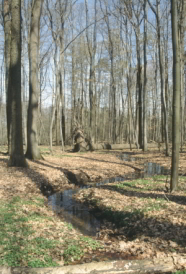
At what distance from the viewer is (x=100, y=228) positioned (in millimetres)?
6168

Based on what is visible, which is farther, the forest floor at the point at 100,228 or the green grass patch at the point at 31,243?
the forest floor at the point at 100,228

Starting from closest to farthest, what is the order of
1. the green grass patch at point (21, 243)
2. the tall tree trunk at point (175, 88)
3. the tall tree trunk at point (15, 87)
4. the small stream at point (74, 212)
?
the green grass patch at point (21, 243) < the small stream at point (74, 212) < the tall tree trunk at point (175, 88) < the tall tree trunk at point (15, 87)

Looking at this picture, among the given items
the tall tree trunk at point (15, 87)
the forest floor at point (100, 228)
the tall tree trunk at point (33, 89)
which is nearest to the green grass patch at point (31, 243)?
the forest floor at point (100, 228)

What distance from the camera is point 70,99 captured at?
40.9 metres

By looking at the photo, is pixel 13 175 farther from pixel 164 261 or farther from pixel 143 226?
pixel 164 261

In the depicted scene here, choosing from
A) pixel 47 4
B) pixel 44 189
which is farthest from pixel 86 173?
pixel 47 4

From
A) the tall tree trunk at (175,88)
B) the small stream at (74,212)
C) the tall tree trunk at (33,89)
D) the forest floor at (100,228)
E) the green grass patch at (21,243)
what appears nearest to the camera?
the green grass patch at (21,243)

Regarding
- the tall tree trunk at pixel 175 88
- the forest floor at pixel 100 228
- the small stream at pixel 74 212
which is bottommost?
the small stream at pixel 74 212

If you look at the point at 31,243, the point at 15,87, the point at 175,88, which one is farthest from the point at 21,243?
the point at 15,87

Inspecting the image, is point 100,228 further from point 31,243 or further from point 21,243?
point 21,243

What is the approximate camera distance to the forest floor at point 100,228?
4.21 metres

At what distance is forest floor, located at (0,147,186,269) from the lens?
4207 mm

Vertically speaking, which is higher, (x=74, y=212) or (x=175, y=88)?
(x=175, y=88)

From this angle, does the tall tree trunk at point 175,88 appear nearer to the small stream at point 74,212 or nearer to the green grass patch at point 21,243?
the small stream at point 74,212
